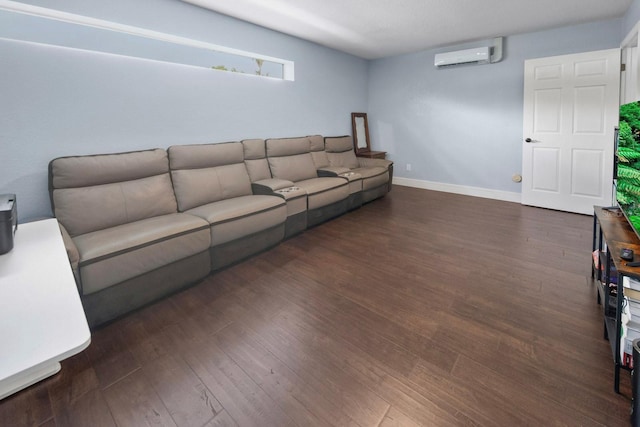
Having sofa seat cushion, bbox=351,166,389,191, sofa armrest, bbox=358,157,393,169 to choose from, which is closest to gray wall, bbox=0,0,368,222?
sofa seat cushion, bbox=351,166,389,191

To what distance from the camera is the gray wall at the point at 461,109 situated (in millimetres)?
4270

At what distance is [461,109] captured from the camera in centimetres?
506

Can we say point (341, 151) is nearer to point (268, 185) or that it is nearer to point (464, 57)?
point (268, 185)

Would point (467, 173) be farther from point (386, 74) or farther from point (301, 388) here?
point (301, 388)

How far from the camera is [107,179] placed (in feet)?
8.16

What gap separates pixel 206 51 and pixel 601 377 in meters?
4.07

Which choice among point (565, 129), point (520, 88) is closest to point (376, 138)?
point (520, 88)

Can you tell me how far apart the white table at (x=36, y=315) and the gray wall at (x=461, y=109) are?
5.26 metres

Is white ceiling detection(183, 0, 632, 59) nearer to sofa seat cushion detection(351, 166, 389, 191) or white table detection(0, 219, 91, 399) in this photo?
sofa seat cushion detection(351, 166, 389, 191)

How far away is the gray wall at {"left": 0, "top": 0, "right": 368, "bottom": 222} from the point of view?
229 cm

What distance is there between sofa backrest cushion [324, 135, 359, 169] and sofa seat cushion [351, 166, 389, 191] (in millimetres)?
248

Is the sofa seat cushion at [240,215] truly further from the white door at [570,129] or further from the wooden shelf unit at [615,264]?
the white door at [570,129]

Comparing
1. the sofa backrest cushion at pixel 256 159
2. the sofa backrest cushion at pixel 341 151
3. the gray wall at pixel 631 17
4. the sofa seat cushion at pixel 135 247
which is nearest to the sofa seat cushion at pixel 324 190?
the sofa backrest cushion at pixel 256 159

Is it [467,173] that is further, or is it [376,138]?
[376,138]
